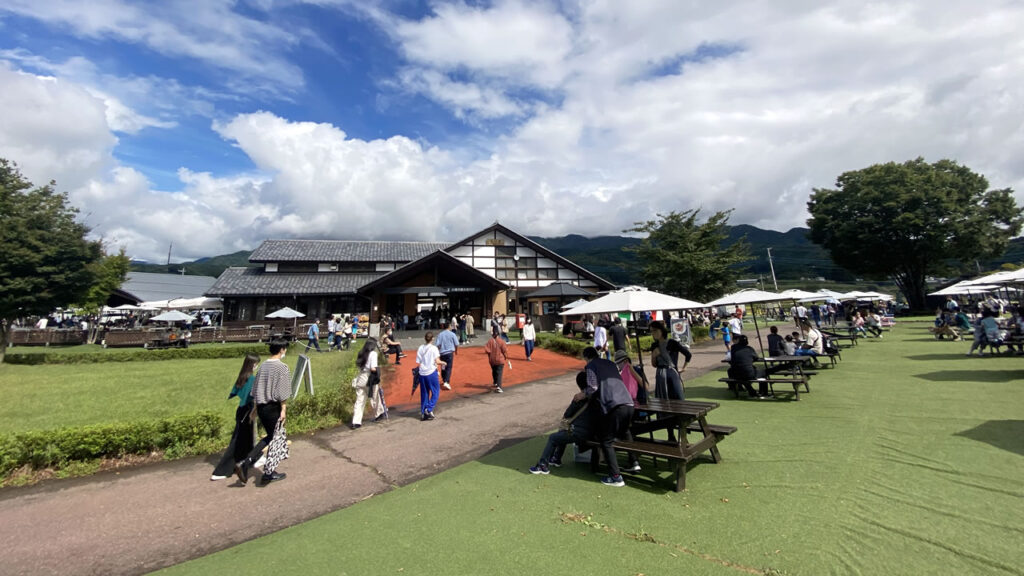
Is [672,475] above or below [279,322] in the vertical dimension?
below

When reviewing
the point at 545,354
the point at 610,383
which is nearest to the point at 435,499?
the point at 610,383

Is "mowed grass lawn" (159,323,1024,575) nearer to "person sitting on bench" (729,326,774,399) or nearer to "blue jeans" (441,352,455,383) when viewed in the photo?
"person sitting on bench" (729,326,774,399)

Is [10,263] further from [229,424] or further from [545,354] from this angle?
[545,354]

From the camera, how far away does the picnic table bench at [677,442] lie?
13.7ft

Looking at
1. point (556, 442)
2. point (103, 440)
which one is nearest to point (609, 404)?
point (556, 442)

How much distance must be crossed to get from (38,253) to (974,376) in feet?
103

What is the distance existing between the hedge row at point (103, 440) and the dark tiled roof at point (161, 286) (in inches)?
1687

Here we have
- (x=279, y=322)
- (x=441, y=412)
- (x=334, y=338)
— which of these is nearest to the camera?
(x=441, y=412)

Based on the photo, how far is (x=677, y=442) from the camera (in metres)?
4.62

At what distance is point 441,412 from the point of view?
8539 mm

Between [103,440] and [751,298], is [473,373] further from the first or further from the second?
[103,440]

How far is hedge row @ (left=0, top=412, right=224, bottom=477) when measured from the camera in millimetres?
5414

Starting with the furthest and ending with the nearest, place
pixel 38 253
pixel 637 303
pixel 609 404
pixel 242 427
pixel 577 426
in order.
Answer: pixel 38 253 → pixel 637 303 → pixel 242 427 → pixel 577 426 → pixel 609 404

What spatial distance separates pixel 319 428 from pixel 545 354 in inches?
438
